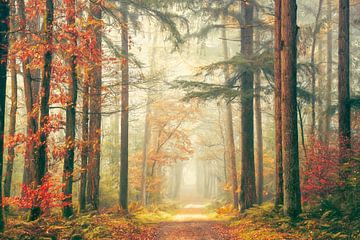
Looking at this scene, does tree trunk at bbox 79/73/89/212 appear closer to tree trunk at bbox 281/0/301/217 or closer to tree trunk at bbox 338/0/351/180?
tree trunk at bbox 281/0/301/217

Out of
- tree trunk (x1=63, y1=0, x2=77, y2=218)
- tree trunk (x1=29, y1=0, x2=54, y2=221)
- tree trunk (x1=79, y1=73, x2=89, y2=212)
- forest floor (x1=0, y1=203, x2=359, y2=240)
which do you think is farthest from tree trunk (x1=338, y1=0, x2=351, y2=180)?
tree trunk (x1=29, y1=0, x2=54, y2=221)

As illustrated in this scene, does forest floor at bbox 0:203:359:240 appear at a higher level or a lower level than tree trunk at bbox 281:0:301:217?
lower

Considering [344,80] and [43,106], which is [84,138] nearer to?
[43,106]

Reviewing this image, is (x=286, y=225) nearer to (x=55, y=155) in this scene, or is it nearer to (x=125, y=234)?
(x=125, y=234)

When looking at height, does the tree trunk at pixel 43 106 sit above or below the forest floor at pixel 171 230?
above

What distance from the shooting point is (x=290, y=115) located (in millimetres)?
11344

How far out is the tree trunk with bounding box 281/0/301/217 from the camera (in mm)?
11273

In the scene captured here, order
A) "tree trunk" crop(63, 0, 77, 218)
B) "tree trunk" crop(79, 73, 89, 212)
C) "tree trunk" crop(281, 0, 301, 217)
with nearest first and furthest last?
"tree trunk" crop(63, 0, 77, 218) < "tree trunk" crop(281, 0, 301, 217) < "tree trunk" crop(79, 73, 89, 212)

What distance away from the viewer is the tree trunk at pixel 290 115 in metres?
11.3

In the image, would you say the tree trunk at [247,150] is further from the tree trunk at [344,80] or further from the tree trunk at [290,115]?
the tree trunk at [290,115]

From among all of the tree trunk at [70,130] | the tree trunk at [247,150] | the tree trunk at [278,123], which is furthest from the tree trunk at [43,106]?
the tree trunk at [247,150]

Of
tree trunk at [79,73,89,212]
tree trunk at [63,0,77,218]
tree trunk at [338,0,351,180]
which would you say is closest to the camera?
tree trunk at [63,0,77,218]

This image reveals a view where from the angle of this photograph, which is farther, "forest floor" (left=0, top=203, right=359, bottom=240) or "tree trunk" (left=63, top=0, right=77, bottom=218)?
"tree trunk" (left=63, top=0, right=77, bottom=218)

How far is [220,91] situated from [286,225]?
6.64 meters
